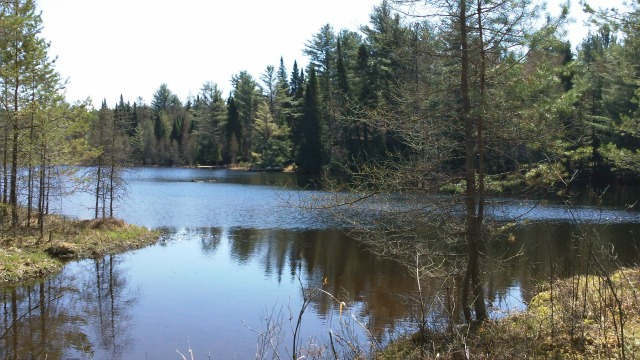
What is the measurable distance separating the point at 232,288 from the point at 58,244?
6397mm

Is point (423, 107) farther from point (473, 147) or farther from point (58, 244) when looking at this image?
point (58, 244)

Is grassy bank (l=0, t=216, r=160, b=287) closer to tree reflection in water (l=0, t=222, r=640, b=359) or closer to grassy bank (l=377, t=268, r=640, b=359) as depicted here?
tree reflection in water (l=0, t=222, r=640, b=359)

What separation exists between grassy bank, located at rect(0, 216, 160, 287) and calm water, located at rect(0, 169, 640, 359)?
614mm

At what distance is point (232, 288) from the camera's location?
13789mm

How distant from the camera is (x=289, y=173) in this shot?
184 ft

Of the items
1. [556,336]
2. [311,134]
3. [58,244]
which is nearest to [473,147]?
[556,336]

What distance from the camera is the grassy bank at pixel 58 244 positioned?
13909 millimetres

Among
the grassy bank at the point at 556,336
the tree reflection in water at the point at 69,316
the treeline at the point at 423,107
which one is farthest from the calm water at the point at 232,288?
the treeline at the point at 423,107

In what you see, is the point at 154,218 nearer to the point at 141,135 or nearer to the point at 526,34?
the point at 526,34

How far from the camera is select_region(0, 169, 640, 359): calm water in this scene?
9.41 metres

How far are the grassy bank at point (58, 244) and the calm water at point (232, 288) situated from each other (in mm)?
614

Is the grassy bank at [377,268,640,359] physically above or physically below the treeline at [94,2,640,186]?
below

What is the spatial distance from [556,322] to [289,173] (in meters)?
50.1

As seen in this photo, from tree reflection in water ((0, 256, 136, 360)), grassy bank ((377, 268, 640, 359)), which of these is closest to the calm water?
tree reflection in water ((0, 256, 136, 360))
